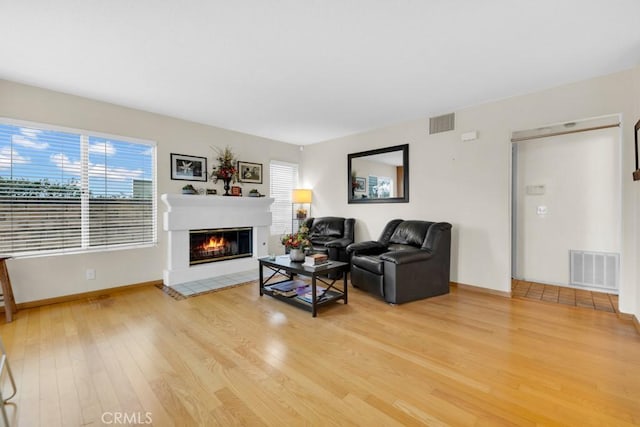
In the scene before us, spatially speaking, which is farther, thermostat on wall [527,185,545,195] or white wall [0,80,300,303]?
thermostat on wall [527,185,545,195]

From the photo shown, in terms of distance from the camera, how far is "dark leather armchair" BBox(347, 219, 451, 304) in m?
3.33

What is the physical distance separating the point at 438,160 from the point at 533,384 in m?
3.10

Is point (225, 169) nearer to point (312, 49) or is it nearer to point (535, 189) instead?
point (312, 49)

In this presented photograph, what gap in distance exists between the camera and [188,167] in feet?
14.9

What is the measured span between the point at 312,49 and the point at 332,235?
130 inches

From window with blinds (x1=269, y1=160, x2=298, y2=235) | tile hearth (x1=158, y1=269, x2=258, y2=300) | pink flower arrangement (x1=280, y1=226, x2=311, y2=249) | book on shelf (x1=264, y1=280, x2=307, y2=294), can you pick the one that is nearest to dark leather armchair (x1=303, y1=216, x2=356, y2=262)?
window with blinds (x1=269, y1=160, x2=298, y2=235)

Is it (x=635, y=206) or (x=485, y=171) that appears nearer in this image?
(x=635, y=206)

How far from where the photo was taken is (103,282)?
12.3 feet

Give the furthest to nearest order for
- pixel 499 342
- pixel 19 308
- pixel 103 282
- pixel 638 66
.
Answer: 1. pixel 103 282
2. pixel 19 308
3. pixel 638 66
4. pixel 499 342

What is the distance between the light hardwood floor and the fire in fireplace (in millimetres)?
1403

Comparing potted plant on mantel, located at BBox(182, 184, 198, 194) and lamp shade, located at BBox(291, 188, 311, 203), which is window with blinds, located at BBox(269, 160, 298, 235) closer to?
lamp shade, located at BBox(291, 188, 311, 203)

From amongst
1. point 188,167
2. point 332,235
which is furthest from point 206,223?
point 332,235

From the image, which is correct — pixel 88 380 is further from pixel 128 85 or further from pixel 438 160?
pixel 438 160

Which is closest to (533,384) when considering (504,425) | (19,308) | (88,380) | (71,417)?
(504,425)
